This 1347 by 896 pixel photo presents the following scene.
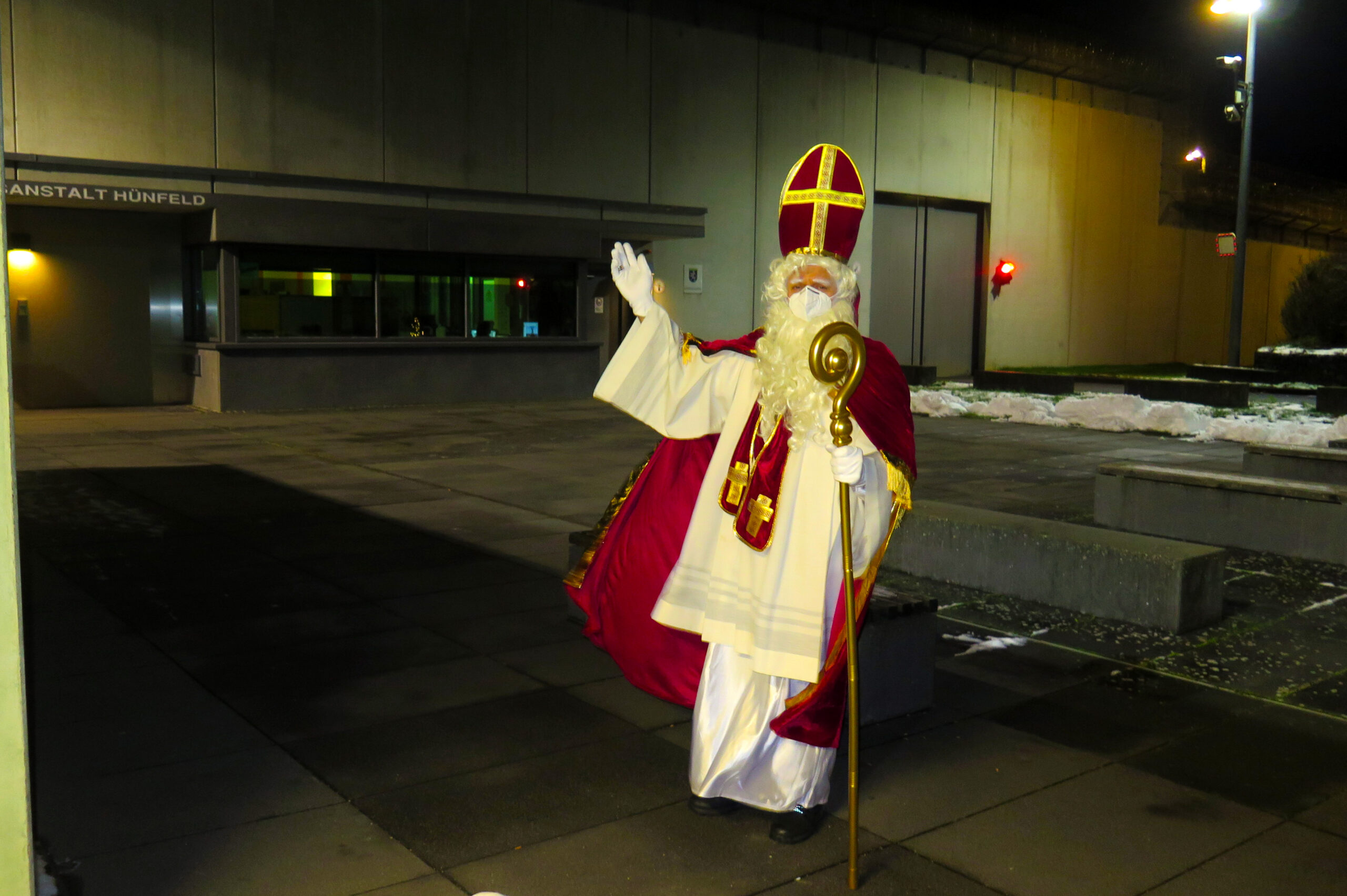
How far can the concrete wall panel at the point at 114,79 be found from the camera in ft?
52.1

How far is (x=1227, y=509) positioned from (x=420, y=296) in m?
14.5

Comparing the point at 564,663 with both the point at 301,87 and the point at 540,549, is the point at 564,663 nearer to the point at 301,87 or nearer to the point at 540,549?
the point at 540,549

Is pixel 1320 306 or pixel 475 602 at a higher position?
pixel 1320 306

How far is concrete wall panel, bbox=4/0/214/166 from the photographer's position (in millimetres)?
15867

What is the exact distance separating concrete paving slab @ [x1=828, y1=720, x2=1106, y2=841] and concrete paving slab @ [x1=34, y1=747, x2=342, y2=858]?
179 cm

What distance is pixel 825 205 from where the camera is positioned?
12.5 ft

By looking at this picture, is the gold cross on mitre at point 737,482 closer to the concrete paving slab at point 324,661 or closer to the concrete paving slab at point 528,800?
the concrete paving slab at point 528,800

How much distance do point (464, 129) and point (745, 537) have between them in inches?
679

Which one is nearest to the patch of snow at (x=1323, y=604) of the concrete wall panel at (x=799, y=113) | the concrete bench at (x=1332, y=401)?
the concrete bench at (x=1332, y=401)

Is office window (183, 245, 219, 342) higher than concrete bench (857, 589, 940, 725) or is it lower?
higher

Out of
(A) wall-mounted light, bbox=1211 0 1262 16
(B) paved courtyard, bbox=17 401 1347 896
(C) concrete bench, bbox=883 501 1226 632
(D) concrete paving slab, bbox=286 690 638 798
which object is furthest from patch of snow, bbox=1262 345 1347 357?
(D) concrete paving slab, bbox=286 690 638 798

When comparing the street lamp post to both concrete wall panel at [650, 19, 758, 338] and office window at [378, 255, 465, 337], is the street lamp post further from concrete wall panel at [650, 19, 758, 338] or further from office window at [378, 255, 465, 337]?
office window at [378, 255, 465, 337]

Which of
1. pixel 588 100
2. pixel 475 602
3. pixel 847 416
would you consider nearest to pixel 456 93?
pixel 588 100

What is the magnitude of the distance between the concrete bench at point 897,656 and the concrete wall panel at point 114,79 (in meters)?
14.7
